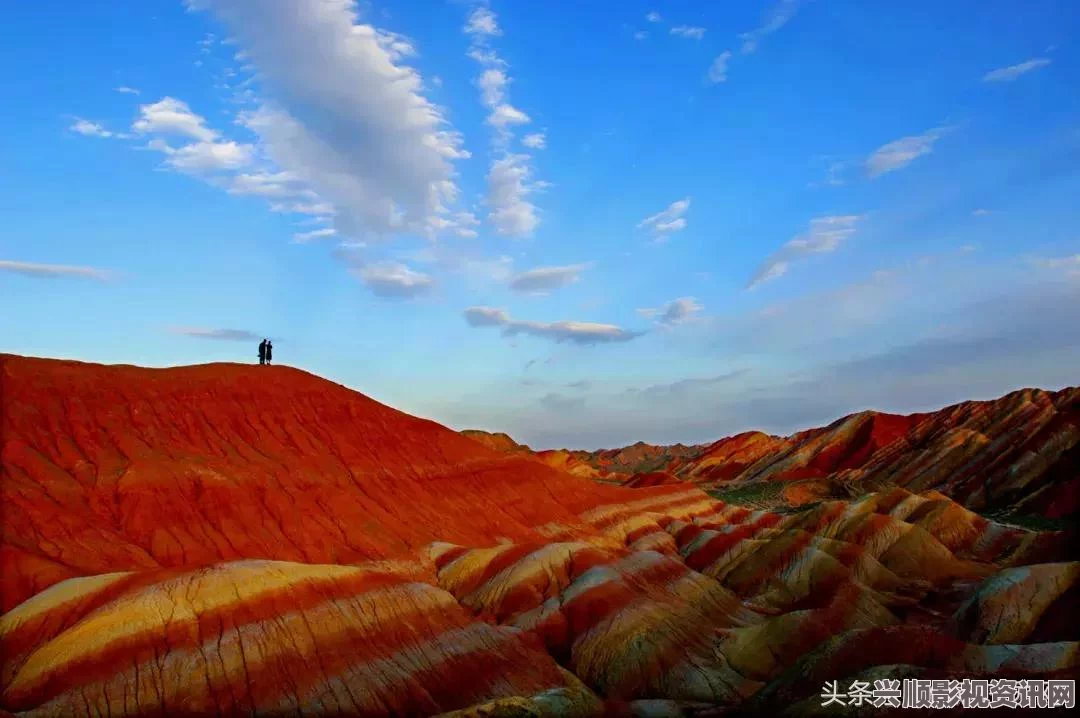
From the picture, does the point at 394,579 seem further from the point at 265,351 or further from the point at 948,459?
the point at 948,459

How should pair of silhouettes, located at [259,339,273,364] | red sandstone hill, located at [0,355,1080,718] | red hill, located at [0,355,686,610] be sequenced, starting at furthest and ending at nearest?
pair of silhouettes, located at [259,339,273,364] < red hill, located at [0,355,686,610] < red sandstone hill, located at [0,355,1080,718]

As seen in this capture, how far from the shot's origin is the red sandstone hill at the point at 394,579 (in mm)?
24672

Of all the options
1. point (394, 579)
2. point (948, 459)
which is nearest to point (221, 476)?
point (394, 579)

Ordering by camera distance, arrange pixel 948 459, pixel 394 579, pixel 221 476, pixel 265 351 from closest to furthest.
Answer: pixel 394 579 < pixel 221 476 < pixel 265 351 < pixel 948 459

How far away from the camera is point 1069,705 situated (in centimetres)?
1689

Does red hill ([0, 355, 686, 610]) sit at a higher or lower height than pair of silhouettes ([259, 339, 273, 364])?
lower

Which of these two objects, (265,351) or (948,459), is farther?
(948,459)

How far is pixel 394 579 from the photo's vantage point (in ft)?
107

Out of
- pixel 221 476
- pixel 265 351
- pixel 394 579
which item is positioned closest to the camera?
pixel 394 579

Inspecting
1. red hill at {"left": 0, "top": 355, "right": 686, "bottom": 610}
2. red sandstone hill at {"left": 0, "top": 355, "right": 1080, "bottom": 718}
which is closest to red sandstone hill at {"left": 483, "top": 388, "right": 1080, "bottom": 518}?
red sandstone hill at {"left": 0, "top": 355, "right": 1080, "bottom": 718}

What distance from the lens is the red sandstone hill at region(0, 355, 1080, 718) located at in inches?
971

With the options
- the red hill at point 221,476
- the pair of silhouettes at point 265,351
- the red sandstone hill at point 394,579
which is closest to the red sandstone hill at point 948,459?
the red sandstone hill at point 394,579

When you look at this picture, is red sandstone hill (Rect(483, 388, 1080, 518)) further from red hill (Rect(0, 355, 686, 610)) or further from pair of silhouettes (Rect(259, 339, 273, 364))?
pair of silhouettes (Rect(259, 339, 273, 364))

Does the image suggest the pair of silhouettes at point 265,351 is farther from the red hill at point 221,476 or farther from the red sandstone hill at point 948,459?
the red sandstone hill at point 948,459
